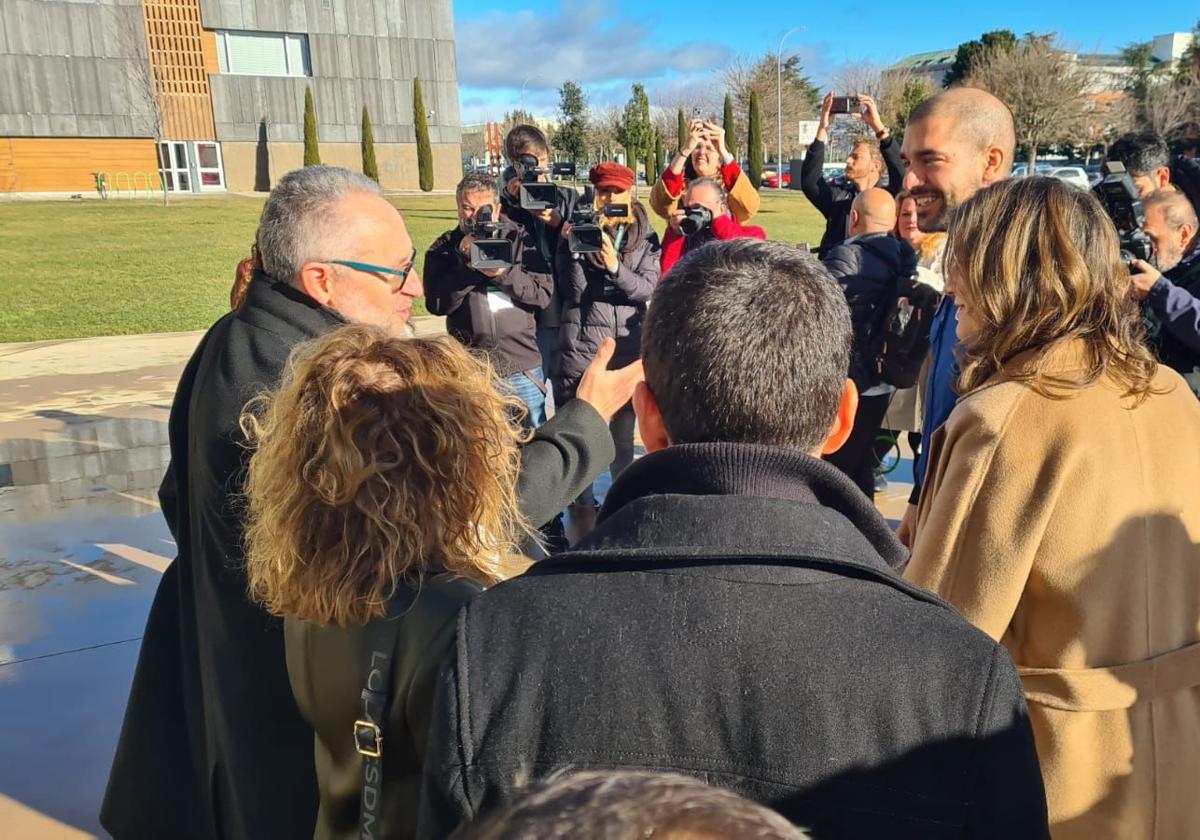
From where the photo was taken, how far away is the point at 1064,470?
166 centimetres

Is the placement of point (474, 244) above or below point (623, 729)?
above

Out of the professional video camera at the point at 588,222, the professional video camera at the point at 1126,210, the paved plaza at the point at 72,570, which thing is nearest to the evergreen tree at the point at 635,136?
the paved plaza at the point at 72,570

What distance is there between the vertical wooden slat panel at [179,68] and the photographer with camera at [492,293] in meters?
43.5

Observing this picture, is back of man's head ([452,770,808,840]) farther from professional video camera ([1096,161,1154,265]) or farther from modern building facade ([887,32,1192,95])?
modern building facade ([887,32,1192,95])

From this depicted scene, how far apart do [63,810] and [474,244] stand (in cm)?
299

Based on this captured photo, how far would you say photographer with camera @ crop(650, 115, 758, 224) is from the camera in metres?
5.54

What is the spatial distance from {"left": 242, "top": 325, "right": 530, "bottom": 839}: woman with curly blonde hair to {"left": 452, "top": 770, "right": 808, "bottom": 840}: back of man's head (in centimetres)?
75

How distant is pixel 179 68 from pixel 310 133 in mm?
7182

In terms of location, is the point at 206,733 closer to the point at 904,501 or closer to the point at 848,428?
the point at 848,428

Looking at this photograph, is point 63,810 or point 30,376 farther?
point 30,376

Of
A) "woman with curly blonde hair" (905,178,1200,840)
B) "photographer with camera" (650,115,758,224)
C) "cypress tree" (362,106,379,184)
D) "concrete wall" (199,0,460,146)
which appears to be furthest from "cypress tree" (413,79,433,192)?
"woman with curly blonde hair" (905,178,1200,840)

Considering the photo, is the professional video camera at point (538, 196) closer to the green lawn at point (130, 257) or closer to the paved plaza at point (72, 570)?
the paved plaza at point (72, 570)

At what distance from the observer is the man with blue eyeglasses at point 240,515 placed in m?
2.00

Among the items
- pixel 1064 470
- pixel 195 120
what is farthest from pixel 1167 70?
pixel 1064 470
